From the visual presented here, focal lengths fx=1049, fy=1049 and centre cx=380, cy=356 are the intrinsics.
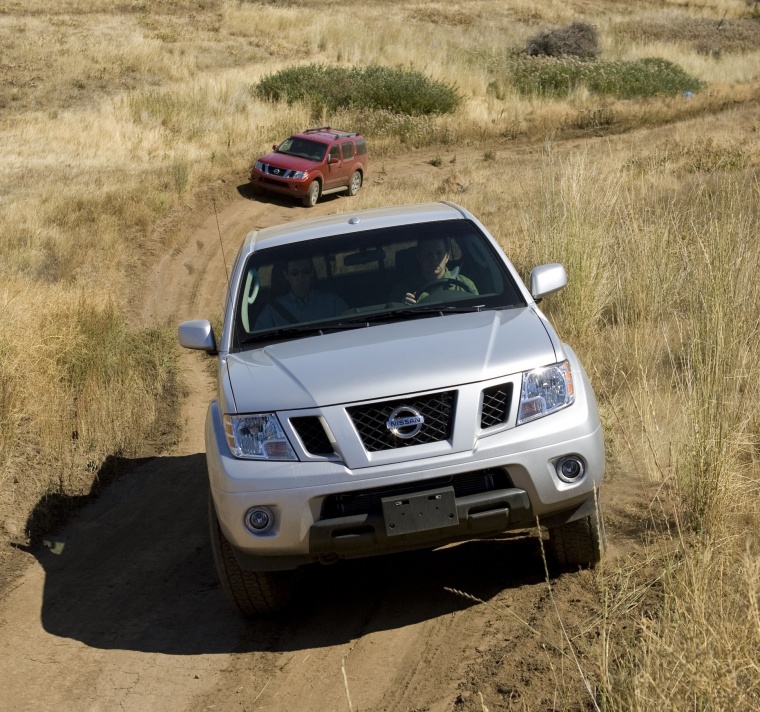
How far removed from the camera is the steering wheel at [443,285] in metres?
5.57

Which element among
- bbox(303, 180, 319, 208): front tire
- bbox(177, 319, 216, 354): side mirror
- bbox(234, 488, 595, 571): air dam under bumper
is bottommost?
bbox(303, 180, 319, 208): front tire

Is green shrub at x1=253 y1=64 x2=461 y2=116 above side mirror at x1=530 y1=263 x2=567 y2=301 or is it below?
below

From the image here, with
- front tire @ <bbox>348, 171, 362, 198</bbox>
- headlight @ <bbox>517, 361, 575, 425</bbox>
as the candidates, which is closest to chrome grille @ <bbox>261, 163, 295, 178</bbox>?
front tire @ <bbox>348, 171, 362, 198</bbox>

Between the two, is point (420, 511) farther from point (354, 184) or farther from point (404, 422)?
point (354, 184)

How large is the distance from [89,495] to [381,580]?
3010 mm

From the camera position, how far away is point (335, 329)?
5227mm

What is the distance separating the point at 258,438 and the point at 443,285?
1582mm

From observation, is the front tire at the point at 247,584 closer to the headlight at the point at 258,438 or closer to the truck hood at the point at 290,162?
the headlight at the point at 258,438

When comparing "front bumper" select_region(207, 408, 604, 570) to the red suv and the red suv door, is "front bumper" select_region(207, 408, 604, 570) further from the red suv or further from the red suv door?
the red suv door

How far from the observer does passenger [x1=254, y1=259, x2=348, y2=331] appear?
18.0 ft

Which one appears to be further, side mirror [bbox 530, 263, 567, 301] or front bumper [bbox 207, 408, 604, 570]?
side mirror [bbox 530, 263, 567, 301]

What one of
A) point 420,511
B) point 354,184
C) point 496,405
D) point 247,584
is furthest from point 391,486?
point 354,184

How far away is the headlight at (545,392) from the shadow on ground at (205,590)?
42.0 inches

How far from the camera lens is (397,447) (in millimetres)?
4320
